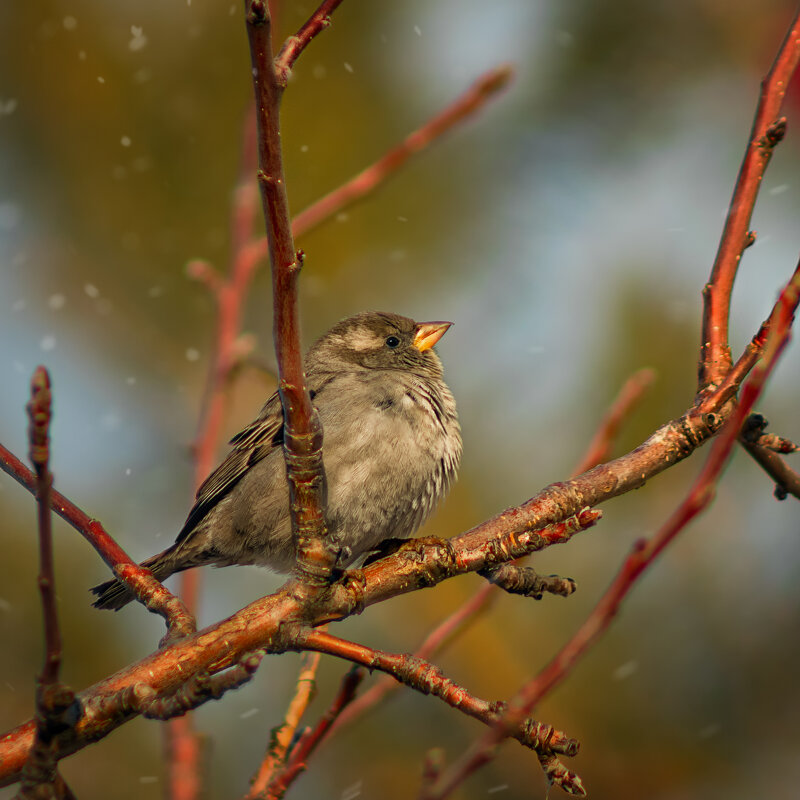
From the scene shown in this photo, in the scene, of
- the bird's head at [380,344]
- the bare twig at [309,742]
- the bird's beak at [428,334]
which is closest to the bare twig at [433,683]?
the bare twig at [309,742]

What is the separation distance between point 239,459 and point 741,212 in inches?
89.0

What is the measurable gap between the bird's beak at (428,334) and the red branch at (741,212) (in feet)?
6.32

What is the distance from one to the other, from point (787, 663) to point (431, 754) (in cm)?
436

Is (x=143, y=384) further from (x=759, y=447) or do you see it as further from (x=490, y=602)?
(x=759, y=447)

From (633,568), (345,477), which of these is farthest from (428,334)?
(633,568)

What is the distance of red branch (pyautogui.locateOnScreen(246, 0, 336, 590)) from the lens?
1563mm

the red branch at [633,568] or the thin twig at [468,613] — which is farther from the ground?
the thin twig at [468,613]

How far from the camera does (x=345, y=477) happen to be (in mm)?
3303

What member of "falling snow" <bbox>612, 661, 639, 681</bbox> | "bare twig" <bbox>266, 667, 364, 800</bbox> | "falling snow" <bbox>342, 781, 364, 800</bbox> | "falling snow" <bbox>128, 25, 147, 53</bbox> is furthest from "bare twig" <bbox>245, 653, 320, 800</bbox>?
"falling snow" <bbox>128, 25, 147, 53</bbox>

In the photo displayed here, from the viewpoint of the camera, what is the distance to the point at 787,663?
5.03 metres

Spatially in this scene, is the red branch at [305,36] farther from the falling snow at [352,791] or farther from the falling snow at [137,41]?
the falling snow at [137,41]

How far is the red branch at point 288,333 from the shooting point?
61.6 inches

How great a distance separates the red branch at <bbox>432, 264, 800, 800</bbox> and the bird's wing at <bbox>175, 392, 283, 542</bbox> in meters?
2.35

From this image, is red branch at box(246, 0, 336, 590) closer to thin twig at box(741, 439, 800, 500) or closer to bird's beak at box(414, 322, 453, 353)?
thin twig at box(741, 439, 800, 500)
